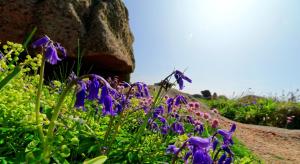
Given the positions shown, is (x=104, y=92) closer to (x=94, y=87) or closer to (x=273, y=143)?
(x=94, y=87)

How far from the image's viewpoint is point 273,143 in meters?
10.1

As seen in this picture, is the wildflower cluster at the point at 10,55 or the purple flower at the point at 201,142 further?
the wildflower cluster at the point at 10,55

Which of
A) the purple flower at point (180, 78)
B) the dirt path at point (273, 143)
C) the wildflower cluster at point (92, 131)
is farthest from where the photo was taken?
the dirt path at point (273, 143)

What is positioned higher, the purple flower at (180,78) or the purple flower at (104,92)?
the purple flower at (180,78)

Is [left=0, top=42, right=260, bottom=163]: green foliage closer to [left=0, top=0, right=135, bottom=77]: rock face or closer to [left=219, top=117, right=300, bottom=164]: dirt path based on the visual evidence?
[left=219, top=117, right=300, bottom=164]: dirt path

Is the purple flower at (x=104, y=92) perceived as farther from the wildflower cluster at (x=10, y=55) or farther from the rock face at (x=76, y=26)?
the rock face at (x=76, y=26)

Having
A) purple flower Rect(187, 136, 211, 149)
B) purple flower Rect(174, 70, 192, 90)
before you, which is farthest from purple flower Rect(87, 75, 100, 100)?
purple flower Rect(174, 70, 192, 90)

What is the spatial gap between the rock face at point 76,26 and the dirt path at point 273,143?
11.5 ft

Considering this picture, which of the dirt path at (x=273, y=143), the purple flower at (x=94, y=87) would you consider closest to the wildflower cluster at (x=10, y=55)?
the purple flower at (x=94, y=87)

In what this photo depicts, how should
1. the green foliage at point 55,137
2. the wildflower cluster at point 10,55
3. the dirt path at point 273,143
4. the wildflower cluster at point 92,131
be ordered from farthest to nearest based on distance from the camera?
the dirt path at point 273,143 < the wildflower cluster at point 10,55 < the green foliage at point 55,137 < the wildflower cluster at point 92,131

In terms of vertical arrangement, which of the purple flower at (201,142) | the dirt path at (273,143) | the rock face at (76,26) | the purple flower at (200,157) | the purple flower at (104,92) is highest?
the rock face at (76,26)

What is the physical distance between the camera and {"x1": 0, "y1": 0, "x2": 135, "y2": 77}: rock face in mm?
8945

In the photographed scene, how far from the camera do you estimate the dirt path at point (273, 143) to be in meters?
7.44

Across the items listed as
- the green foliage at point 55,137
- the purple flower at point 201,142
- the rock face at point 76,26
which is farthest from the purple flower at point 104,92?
the rock face at point 76,26
